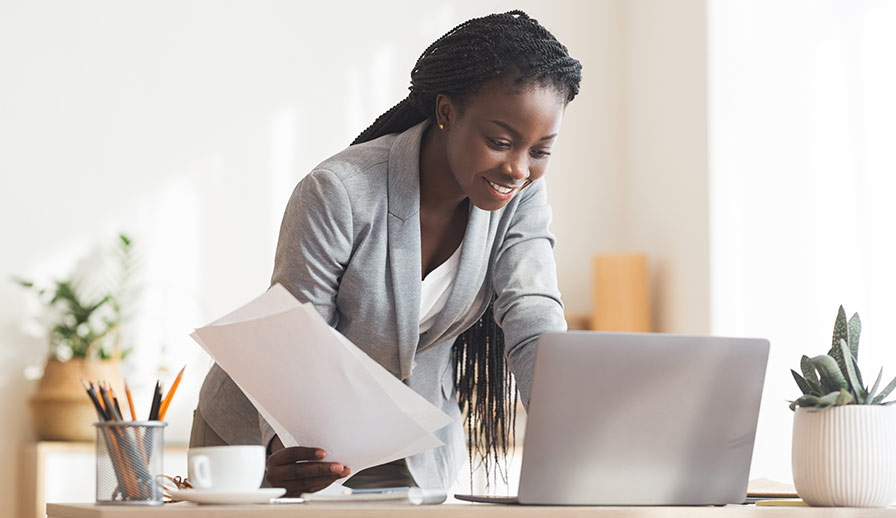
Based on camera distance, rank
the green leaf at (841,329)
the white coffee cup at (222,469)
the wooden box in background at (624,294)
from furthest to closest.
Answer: the wooden box in background at (624,294) < the green leaf at (841,329) < the white coffee cup at (222,469)

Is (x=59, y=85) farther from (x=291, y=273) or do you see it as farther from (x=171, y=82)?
(x=291, y=273)

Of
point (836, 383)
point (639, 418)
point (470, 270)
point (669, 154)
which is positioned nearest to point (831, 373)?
point (836, 383)

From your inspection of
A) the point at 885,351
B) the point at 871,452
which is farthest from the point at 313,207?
the point at 885,351

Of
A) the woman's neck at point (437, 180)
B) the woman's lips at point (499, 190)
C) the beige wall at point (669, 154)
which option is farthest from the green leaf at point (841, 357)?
the beige wall at point (669, 154)

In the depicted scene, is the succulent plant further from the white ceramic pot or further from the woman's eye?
the woman's eye

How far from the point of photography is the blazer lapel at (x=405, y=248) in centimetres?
149

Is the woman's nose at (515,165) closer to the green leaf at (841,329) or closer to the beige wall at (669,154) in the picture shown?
the green leaf at (841,329)

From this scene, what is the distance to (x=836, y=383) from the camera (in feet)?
3.88

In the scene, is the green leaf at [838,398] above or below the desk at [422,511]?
above

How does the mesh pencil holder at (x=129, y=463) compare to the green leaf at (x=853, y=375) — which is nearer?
the mesh pencil holder at (x=129, y=463)

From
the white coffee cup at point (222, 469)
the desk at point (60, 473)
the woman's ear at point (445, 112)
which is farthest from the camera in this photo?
the desk at point (60, 473)

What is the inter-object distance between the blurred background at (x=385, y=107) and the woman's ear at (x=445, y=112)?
2015 mm

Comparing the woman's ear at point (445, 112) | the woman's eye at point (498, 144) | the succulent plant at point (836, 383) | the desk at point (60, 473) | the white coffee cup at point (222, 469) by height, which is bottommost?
the desk at point (60, 473)

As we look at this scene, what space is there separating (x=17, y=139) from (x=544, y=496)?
3.09 meters
